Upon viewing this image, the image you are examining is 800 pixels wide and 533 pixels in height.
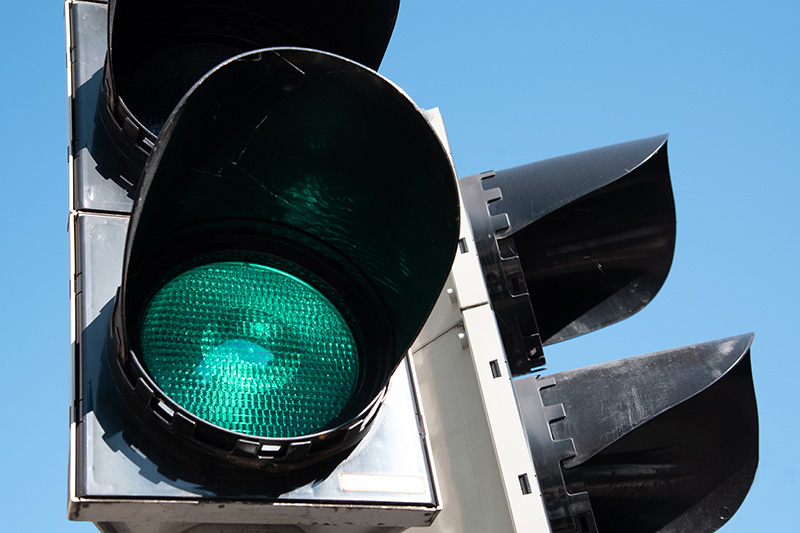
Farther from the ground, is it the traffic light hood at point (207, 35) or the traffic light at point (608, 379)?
the traffic light hood at point (207, 35)

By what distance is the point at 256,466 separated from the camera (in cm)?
222

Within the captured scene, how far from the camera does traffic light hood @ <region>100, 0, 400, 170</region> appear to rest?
289 centimetres

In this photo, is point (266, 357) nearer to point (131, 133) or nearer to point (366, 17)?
point (131, 133)

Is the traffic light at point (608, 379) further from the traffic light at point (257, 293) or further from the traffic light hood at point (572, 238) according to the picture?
the traffic light at point (257, 293)

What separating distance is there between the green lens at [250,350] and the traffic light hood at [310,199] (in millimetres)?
27

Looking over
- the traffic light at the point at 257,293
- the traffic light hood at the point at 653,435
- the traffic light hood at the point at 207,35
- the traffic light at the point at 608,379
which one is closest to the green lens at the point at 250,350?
the traffic light at the point at 257,293

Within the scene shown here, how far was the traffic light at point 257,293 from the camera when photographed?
2.18 m

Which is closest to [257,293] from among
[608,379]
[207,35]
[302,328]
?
[302,328]

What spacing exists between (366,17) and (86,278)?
1.14 metres

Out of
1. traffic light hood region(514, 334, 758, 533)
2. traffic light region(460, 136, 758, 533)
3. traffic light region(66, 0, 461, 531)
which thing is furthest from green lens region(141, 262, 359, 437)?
traffic light hood region(514, 334, 758, 533)

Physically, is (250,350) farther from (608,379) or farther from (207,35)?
(608,379)

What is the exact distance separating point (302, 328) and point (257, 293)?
13 centimetres

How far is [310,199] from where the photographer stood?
256 cm

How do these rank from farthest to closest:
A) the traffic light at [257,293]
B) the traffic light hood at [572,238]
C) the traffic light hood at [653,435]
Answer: the traffic light hood at [572,238] → the traffic light hood at [653,435] → the traffic light at [257,293]
